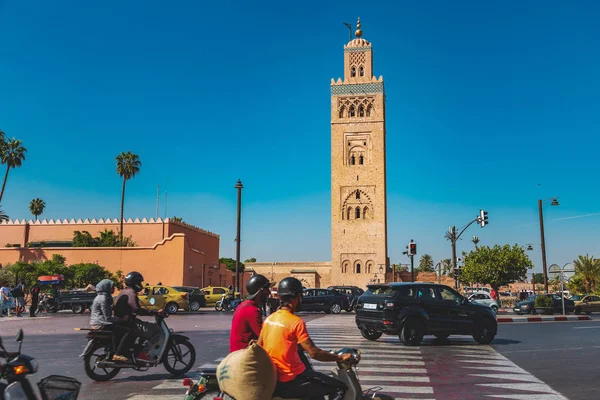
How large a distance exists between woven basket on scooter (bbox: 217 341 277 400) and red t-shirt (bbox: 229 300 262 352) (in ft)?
3.79

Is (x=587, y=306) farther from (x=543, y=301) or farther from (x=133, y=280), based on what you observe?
(x=133, y=280)

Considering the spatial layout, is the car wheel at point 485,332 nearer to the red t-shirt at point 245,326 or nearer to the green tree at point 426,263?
the red t-shirt at point 245,326

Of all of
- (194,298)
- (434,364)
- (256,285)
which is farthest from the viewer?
(194,298)

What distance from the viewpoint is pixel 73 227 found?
184 ft

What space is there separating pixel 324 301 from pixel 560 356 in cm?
1999

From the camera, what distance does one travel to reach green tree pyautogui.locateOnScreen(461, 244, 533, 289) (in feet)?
147

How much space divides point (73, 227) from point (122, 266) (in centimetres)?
1307

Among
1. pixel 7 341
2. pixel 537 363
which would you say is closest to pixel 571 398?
pixel 537 363

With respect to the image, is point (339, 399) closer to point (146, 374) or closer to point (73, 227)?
point (146, 374)

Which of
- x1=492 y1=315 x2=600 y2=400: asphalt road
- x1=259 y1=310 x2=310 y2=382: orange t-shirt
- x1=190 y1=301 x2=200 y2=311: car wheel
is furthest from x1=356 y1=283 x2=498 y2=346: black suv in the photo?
x1=190 y1=301 x2=200 y2=311: car wheel

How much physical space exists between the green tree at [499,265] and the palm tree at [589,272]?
11510 mm

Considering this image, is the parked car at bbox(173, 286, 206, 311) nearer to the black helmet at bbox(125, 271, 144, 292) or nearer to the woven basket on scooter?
the black helmet at bbox(125, 271, 144, 292)

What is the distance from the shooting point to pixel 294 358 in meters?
4.40

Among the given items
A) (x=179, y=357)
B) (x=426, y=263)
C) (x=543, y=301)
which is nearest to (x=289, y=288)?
(x=179, y=357)
